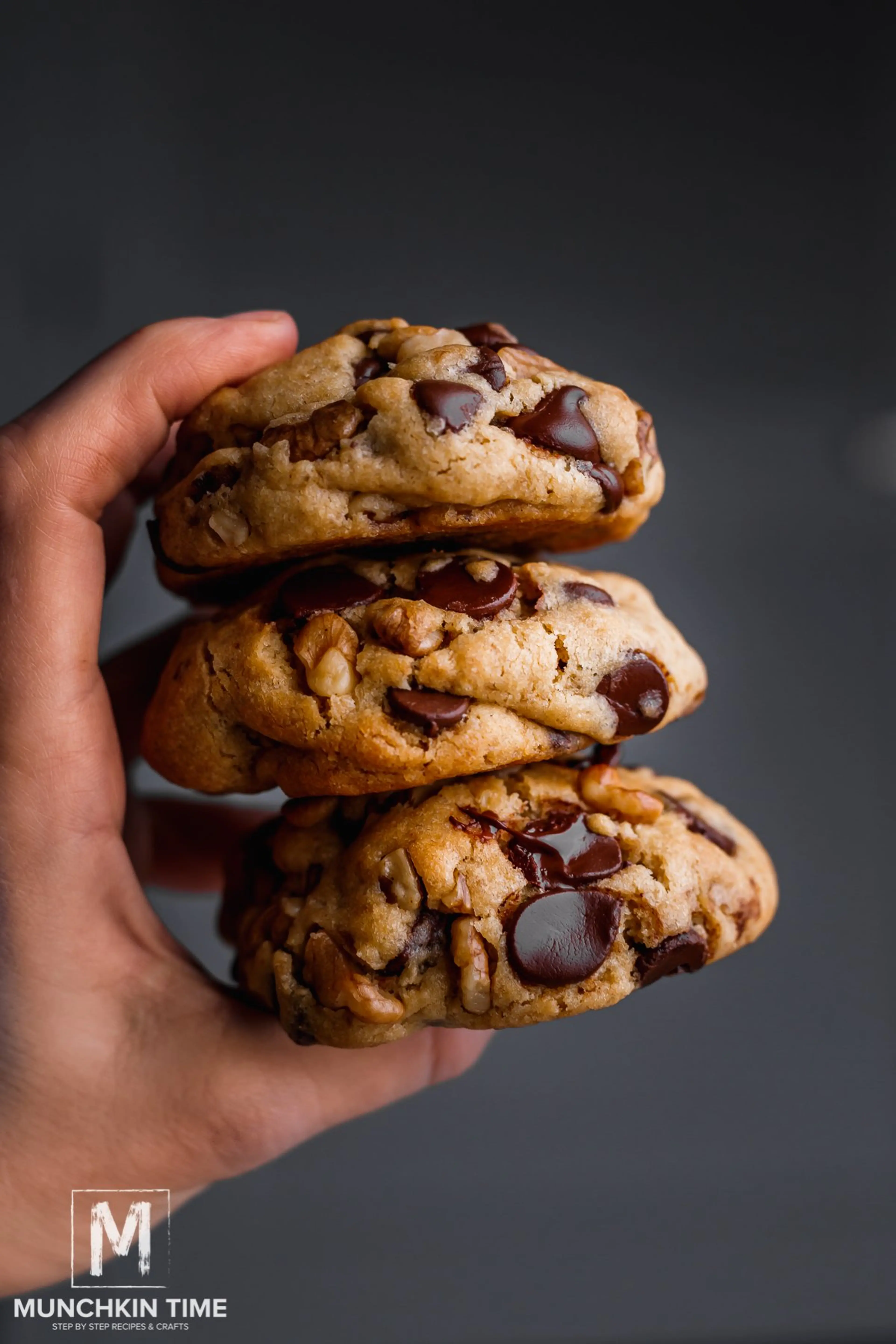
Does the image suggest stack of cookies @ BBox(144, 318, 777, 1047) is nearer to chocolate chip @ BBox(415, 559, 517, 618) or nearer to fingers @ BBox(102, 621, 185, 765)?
chocolate chip @ BBox(415, 559, 517, 618)

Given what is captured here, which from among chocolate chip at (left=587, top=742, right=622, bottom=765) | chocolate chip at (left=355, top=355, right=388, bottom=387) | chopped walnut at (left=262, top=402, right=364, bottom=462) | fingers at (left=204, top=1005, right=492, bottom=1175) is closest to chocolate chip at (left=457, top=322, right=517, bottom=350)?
chocolate chip at (left=355, top=355, right=388, bottom=387)

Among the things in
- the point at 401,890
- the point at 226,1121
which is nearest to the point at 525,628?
the point at 401,890

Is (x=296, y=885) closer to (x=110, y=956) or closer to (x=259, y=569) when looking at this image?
(x=110, y=956)

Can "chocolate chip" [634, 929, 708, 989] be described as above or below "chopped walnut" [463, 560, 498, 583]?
below

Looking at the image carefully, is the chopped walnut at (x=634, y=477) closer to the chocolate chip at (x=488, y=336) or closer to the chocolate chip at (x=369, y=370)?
the chocolate chip at (x=488, y=336)

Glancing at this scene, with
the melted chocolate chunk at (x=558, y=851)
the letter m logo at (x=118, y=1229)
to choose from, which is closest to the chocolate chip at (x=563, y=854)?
the melted chocolate chunk at (x=558, y=851)

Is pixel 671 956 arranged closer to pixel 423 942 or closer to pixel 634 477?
pixel 423 942

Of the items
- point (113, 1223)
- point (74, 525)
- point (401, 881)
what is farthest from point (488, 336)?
point (113, 1223)
